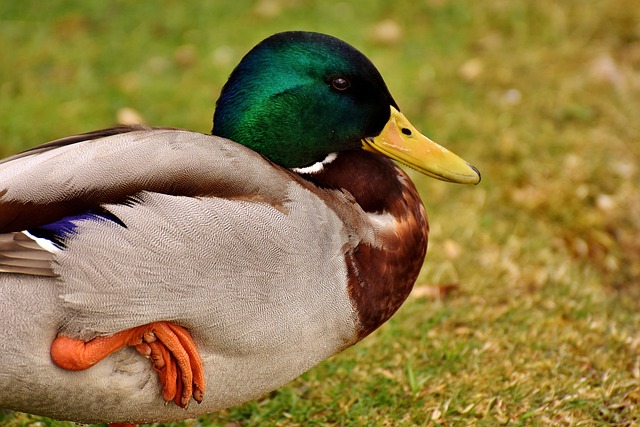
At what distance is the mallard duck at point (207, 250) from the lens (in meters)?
2.32

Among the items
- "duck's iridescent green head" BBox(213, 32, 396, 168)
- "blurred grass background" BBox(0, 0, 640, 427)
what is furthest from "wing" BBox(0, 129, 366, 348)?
"blurred grass background" BBox(0, 0, 640, 427)

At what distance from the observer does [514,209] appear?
4.61 meters

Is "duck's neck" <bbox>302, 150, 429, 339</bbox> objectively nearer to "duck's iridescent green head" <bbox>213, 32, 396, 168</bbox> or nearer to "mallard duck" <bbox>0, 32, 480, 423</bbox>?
"mallard duck" <bbox>0, 32, 480, 423</bbox>

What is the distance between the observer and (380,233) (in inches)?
108

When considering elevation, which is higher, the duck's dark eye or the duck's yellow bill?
the duck's dark eye

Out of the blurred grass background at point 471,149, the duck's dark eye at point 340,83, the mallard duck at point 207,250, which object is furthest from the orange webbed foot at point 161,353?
the duck's dark eye at point 340,83

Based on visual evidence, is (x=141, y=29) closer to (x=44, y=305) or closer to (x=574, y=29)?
(x=574, y=29)

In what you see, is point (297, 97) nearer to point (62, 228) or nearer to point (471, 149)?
point (62, 228)

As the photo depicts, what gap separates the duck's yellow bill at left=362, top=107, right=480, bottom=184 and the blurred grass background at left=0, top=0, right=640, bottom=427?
0.78 meters

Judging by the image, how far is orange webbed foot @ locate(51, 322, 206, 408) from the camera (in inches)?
91.9

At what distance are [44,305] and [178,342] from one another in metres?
0.36

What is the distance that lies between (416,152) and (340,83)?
1.08ft

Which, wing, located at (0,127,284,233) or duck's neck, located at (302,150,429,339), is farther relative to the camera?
duck's neck, located at (302,150,429,339)

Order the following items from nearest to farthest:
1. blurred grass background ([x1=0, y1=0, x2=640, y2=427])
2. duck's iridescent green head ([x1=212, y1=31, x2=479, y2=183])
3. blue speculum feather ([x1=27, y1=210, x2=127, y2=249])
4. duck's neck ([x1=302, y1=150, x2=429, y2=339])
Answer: blue speculum feather ([x1=27, y1=210, x2=127, y2=249]), duck's neck ([x1=302, y1=150, x2=429, y2=339]), duck's iridescent green head ([x1=212, y1=31, x2=479, y2=183]), blurred grass background ([x1=0, y1=0, x2=640, y2=427])
